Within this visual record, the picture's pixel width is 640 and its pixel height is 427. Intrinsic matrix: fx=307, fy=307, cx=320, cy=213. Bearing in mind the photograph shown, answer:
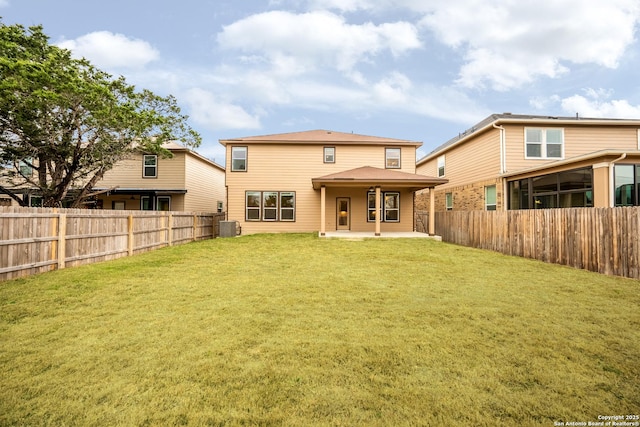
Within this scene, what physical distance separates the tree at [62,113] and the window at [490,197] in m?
18.6

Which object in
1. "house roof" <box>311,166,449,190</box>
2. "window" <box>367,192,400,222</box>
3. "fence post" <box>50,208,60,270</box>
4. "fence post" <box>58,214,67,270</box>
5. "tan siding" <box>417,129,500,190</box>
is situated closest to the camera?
"fence post" <box>50,208,60,270</box>

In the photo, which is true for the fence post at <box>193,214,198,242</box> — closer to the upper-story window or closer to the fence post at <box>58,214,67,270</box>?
the fence post at <box>58,214,67,270</box>

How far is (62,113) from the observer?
14711mm

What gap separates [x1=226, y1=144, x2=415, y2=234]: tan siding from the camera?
A: 17859 millimetres

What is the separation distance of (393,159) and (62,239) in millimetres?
15751

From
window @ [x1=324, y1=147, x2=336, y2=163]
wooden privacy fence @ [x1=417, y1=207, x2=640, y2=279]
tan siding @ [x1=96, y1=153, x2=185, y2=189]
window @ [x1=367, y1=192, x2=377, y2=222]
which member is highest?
window @ [x1=324, y1=147, x2=336, y2=163]

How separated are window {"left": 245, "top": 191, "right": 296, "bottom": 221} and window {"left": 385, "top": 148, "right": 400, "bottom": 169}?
233 inches

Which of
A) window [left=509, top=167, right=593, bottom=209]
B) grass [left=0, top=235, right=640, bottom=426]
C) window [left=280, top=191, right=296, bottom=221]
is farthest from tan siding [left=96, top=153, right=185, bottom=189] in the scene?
window [left=509, top=167, right=593, bottom=209]

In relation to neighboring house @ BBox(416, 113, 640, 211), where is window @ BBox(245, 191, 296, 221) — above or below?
below

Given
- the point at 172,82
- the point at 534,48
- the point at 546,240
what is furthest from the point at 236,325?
the point at 172,82

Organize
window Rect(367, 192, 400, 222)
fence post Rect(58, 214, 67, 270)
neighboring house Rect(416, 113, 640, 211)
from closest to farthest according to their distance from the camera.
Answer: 1. fence post Rect(58, 214, 67, 270)
2. neighboring house Rect(416, 113, 640, 211)
3. window Rect(367, 192, 400, 222)

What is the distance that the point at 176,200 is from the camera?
20.8 meters

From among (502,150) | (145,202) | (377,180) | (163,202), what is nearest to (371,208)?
Result: (377,180)

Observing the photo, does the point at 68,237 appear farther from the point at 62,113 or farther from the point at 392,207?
the point at 392,207
